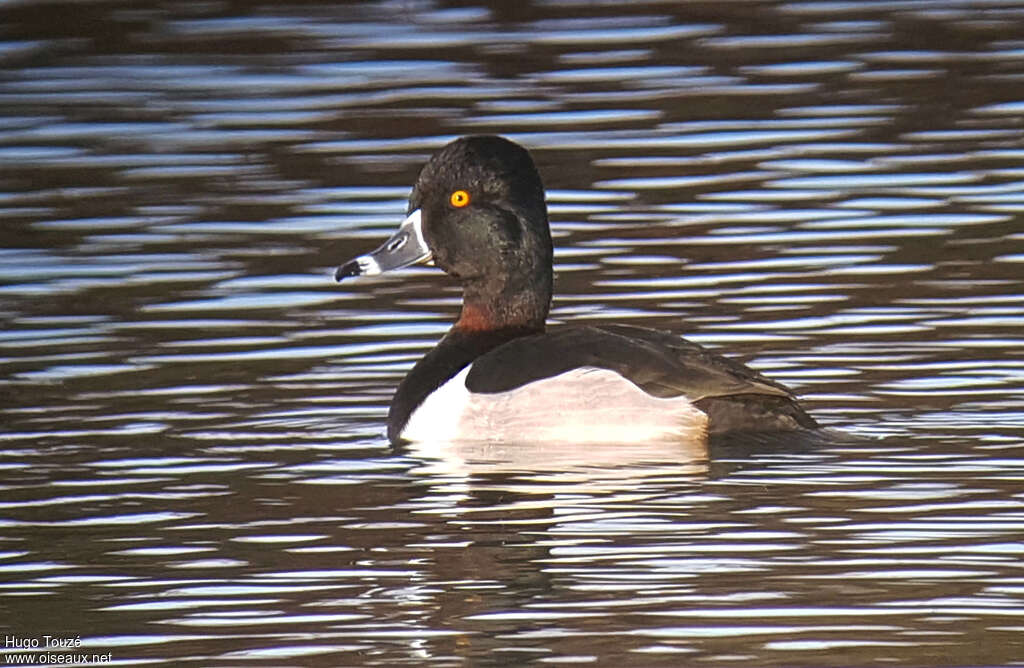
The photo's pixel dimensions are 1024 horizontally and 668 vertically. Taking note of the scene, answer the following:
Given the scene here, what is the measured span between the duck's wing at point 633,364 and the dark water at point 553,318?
0.74 ft

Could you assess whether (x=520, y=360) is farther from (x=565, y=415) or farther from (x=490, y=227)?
(x=490, y=227)

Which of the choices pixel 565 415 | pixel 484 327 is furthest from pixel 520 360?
pixel 484 327

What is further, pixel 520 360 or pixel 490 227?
pixel 490 227

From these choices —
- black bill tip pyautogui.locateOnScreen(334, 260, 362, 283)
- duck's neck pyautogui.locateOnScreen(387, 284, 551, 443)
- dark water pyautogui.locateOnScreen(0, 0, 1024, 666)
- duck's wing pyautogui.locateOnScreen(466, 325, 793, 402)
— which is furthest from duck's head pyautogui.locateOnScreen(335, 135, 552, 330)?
duck's wing pyautogui.locateOnScreen(466, 325, 793, 402)

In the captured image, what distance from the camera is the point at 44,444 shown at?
983 cm

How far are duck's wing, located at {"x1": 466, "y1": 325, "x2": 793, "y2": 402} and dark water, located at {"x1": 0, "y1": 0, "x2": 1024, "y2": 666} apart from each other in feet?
0.74

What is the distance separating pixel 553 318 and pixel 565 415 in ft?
7.44

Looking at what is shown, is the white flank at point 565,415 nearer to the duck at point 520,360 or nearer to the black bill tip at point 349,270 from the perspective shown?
the duck at point 520,360

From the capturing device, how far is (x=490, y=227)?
34.4 ft

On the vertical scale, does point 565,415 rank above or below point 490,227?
below

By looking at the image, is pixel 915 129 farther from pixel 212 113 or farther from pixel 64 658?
pixel 64 658

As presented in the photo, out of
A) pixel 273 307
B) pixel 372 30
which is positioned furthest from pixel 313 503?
pixel 372 30

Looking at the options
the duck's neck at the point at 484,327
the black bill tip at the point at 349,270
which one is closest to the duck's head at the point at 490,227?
the duck's neck at the point at 484,327

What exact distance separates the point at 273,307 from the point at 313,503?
3.45 metres
